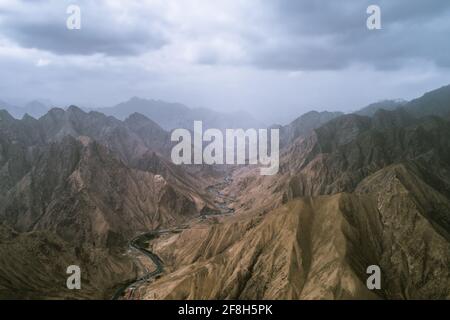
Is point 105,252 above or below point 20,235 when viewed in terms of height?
below

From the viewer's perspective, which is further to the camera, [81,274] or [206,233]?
[206,233]

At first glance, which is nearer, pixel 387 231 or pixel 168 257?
pixel 387 231
